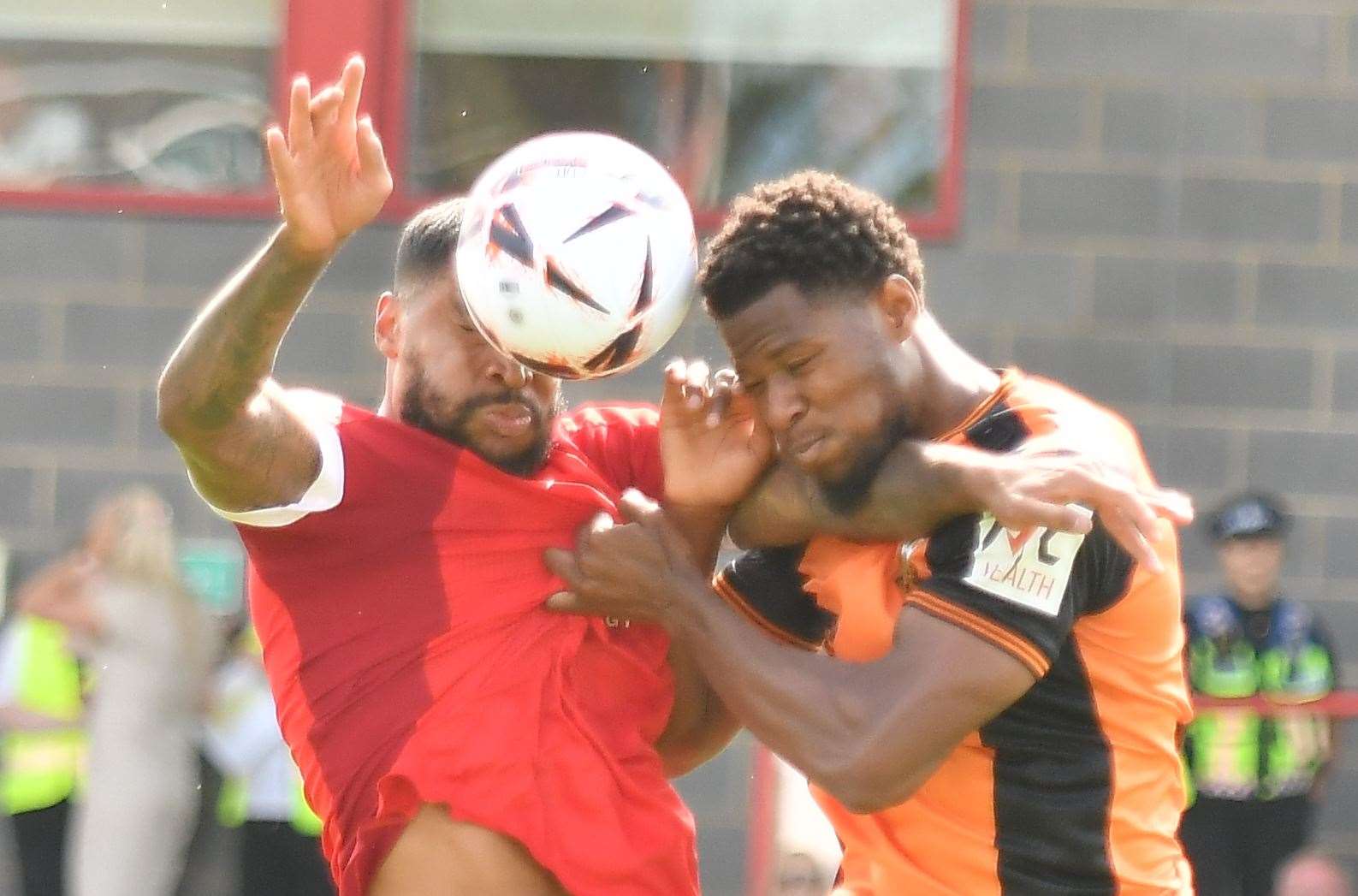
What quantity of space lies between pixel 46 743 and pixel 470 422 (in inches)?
140

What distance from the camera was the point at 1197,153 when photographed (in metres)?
7.76

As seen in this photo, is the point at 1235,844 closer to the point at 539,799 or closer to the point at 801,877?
the point at 801,877

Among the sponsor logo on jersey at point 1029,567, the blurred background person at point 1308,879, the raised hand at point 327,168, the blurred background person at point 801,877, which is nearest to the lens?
the raised hand at point 327,168

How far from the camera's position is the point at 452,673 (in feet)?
11.0

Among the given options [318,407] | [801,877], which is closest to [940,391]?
[318,407]

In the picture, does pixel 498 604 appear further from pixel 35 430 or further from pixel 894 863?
pixel 35 430

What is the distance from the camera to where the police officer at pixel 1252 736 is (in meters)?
6.61

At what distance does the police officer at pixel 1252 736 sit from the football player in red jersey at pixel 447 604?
11.4 feet

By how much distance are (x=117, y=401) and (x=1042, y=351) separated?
10.9 feet

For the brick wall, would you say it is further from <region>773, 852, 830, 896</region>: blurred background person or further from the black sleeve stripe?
the black sleeve stripe

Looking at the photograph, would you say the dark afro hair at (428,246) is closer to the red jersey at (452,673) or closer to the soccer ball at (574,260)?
the soccer ball at (574,260)

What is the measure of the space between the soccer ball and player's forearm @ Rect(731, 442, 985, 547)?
1.18 ft

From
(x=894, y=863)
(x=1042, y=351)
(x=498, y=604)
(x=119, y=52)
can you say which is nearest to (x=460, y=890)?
(x=498, y=604)

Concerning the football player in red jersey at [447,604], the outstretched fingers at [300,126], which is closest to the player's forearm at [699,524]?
the football player in red jersey at [447,604]
